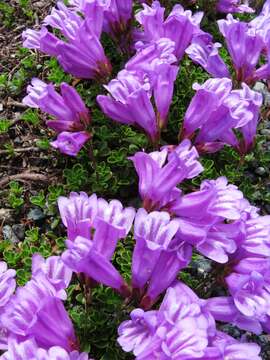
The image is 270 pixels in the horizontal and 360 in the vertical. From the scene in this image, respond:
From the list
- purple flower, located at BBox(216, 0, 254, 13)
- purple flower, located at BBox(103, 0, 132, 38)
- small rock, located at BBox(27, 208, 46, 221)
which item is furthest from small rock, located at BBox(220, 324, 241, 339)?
purple flower, located at BBox(216, 0, 254, 13)

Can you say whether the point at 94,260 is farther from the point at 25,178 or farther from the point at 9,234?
the point at 25,178

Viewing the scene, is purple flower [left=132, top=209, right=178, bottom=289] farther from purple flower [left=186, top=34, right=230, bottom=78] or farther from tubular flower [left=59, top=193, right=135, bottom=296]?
purple flower [left=186, top=34, right=230, bottom=78]

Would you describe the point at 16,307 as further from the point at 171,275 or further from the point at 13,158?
the point at 13,158

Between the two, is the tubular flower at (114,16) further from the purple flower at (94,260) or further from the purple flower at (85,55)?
the purple flower at (94,260)

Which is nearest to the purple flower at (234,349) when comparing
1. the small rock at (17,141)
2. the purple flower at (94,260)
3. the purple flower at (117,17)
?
the purple flower at (94,260)

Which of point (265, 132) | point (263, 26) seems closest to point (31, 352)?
point (265, 132)

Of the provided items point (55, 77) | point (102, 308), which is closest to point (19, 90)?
point (55, 77)
